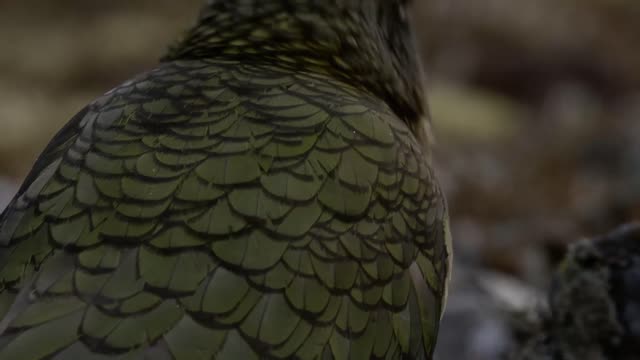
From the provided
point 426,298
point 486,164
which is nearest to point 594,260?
point 426,298

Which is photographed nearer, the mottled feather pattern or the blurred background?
the mottled feather pattern

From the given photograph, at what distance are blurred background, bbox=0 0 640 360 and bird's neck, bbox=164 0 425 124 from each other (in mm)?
269

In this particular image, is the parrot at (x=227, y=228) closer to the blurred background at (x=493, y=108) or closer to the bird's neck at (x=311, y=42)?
the bird's neck at (x=311, y=42)

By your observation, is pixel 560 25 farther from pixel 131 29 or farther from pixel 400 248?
pixel 400 248

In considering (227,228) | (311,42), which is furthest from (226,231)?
(311,42)

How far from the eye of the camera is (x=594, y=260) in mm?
2898

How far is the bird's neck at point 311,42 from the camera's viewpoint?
2.76 meters

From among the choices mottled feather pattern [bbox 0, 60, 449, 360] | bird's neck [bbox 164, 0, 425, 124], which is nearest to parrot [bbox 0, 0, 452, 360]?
mottled feather pattern [bbox 0, 60, 449, 360]

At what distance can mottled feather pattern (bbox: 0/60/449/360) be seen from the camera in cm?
202

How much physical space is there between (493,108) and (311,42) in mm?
9736

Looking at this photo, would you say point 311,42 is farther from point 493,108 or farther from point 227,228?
point 493,108

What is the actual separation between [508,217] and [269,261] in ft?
15.8

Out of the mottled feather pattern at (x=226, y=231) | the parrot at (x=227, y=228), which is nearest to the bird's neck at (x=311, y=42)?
the parrot at (x=227, y=228)

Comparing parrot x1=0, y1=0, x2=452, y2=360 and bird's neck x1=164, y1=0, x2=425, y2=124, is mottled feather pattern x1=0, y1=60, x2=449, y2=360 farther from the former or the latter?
bird's neck x1=164, y1=0, x2=425, y2=124
